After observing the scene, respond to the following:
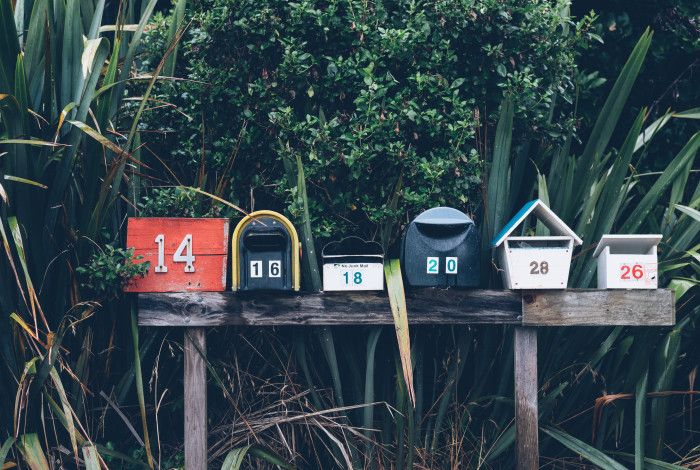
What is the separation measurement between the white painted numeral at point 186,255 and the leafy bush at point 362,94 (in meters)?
0.43

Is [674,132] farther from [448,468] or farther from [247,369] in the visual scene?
[247,369]

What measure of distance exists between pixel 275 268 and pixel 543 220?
3.32 ft

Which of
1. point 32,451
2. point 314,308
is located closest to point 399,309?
point 314,308

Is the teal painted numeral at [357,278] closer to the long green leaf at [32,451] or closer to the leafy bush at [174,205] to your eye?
the leafy bush at [174,205]

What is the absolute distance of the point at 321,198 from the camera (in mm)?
3525

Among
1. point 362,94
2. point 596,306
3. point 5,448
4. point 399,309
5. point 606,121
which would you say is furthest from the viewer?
point 606,121

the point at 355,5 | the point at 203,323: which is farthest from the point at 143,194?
the point at 355,5

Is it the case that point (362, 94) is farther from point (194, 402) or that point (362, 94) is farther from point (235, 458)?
point (235, 458)

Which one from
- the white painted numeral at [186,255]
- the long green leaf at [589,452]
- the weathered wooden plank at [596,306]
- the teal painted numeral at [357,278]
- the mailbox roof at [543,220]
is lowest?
the long green leaf at [589,452]

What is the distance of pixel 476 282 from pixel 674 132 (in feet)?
5.93

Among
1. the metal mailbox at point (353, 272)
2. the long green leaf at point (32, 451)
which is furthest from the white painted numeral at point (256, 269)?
the long green leaf at point (32, 451)

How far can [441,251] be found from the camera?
3.12 metres

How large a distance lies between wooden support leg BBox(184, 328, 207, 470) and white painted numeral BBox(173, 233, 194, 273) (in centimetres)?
24

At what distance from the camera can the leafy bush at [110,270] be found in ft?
10.2
